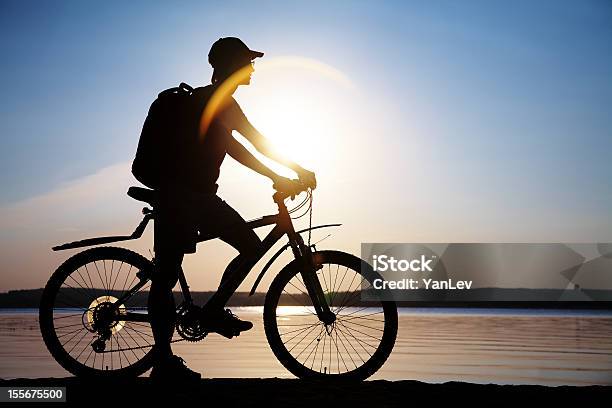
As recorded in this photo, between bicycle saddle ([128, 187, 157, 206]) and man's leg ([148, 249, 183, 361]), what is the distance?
435mm

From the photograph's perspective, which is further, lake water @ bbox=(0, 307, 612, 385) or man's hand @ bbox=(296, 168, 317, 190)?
lake water @ bbox=(0, 307, 612, 385)

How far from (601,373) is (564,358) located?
293cm

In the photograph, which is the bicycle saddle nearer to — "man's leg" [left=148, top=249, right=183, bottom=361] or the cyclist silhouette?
the cyclist silhouette

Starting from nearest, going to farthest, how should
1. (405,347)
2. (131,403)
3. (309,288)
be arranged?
1. (131,403)
2. (309,288)
3. (405,347)

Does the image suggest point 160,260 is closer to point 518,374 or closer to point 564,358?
point 518,374

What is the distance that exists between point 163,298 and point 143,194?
0.88 meters

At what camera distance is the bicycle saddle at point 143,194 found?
6.50 meters

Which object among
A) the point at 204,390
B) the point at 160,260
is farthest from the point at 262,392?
the point at 160,260

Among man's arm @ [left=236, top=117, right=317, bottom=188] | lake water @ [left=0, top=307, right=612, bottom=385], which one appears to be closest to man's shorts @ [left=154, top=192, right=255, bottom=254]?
man's arm @ [left=236, top=117, right=317, bottom=188]

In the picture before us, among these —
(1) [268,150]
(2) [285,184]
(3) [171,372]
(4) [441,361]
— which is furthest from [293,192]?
(4) [441,361]

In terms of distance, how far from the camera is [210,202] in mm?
6461

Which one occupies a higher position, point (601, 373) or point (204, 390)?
point (601, 373)

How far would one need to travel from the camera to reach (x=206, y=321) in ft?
21.7

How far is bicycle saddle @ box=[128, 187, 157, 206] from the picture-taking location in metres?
6.50
